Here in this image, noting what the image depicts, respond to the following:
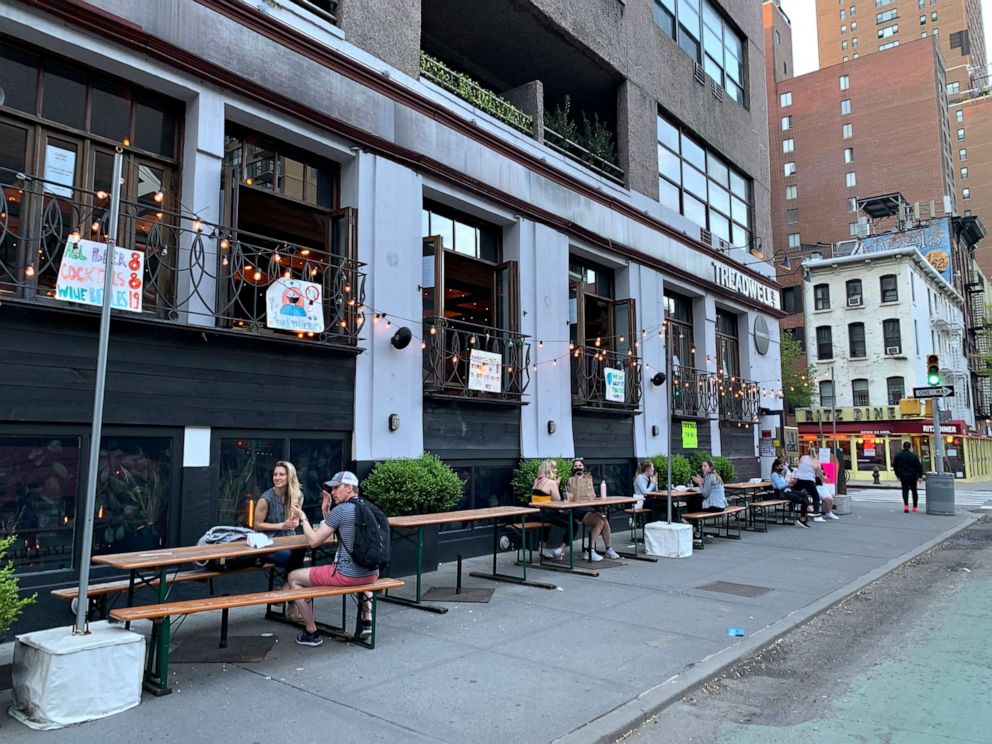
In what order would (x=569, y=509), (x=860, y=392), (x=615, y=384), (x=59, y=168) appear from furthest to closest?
1. (x=860, y=392)
2. (x=615, y=384)
3. (x=569, y=509)
4. (x=59, y=168)

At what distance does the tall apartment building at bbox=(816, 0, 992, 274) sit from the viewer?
90.1 metres

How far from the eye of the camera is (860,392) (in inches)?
1789

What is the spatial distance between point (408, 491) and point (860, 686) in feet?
18.5

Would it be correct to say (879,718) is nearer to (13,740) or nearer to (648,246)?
(13,740)

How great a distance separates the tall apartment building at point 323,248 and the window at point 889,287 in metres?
32.1

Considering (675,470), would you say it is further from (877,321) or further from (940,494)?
(877,321)

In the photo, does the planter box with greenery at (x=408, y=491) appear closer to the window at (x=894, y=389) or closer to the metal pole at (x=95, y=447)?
the metal pole at (x=95, y=447)

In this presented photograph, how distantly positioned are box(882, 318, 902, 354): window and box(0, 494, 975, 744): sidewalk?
38541mm

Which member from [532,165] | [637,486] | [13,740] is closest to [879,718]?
[13,740]

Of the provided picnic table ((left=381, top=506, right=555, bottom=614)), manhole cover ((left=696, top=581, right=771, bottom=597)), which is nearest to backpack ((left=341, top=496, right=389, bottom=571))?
picnic table ((left=381, top=506, right=555, bottom=614))

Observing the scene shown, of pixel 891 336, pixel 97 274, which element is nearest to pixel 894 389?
pixel 891 336

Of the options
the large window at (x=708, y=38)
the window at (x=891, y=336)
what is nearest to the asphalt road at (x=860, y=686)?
the large window at (x=708, y=38)

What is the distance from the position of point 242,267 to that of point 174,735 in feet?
18.4

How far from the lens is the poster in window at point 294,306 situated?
29.0 feet
